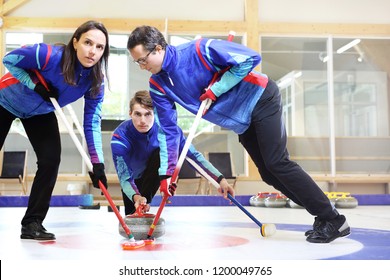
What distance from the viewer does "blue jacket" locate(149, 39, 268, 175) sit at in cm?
234

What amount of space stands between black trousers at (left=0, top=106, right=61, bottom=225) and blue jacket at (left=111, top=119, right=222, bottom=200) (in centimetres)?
45

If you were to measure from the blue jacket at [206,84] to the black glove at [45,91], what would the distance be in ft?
1.56

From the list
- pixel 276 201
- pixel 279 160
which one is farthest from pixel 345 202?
pixel 279 160

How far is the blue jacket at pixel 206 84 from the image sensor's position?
234 cm

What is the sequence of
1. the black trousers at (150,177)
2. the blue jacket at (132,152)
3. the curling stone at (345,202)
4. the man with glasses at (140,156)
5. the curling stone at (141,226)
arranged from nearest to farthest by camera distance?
the curling stone at (141,226)
the man with glasses at (140,156)
the blue jacket at (132,152)
the black trousers at (150,177)
the curling stone at (345,202)

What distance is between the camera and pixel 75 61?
7.97 ft

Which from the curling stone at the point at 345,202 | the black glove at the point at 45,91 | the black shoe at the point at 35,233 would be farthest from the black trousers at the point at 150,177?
the curling stone at the point at 345,202

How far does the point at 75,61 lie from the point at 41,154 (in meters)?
0.55

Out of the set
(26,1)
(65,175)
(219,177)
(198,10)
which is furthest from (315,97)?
(219,177)

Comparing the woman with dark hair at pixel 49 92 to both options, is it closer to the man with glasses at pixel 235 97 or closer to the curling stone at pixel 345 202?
the man with glasses at pixel 235 97

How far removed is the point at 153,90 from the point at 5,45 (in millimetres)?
6896

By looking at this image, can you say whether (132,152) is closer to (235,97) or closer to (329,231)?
(235,97)

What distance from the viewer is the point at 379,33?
9.07 m

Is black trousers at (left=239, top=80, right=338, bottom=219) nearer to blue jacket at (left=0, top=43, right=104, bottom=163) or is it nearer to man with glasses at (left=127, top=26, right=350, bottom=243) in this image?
man with glasses at (left=127, top=26, right=350, bottom=243)
